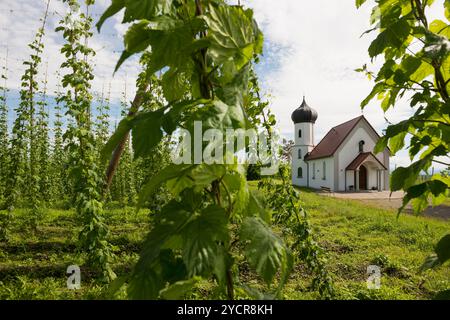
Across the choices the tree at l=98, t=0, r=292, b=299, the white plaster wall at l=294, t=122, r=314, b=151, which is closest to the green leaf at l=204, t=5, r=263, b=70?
the tree at l=98, t=0, r=292, b=299

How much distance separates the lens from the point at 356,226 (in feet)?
31.5

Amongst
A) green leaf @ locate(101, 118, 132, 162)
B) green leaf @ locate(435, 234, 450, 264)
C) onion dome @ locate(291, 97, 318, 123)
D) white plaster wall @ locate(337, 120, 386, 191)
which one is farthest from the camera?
onion dome @ locate(291, 97, 318, 123)

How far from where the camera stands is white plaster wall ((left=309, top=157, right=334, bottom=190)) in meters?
29.8

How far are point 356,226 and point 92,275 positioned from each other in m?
7.62

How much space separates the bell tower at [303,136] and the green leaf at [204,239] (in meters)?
36.1

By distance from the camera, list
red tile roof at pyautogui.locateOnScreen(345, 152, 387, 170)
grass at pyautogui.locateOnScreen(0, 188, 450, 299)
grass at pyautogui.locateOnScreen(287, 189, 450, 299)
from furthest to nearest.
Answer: red tile roof at pyautogui.locateOnScreen(345, 152, 387, 170)
grass at pyautogui.locateOnScreen(287, 189, 450, 299)
grass at pyautogui.locateOnScreen(0, 188, 450, 299)

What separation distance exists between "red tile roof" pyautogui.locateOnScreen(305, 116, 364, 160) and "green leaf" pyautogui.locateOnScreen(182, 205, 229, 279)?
30.3m

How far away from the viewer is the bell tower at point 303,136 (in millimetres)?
35750

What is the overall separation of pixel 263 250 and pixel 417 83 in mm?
1201

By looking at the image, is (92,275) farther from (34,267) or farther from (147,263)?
(147,263)

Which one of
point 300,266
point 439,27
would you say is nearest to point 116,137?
point 439,27

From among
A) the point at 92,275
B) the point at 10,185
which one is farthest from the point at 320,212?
the point at 10,185

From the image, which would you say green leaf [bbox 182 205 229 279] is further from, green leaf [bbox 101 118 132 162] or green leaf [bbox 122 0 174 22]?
green leaf [bbox 122 0 174 22]

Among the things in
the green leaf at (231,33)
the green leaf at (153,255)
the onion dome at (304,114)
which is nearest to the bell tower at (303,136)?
the onion dome at (304,114)
